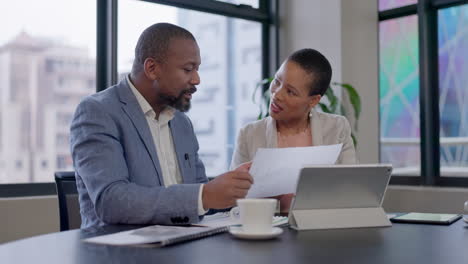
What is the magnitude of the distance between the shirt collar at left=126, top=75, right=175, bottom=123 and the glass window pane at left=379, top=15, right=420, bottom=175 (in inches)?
98.1

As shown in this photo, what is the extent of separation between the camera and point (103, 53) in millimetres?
3441

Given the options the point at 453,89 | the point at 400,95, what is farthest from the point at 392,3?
the point at 453,89

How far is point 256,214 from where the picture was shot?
1.18 meters

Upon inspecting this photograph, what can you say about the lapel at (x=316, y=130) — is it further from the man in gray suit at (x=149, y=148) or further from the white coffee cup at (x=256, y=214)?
the white coffee cup at (x=256, y=214)

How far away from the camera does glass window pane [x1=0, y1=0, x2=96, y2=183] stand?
3.03m

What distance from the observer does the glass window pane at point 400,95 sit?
Result: 390 centimetres

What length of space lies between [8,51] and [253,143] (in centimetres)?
170

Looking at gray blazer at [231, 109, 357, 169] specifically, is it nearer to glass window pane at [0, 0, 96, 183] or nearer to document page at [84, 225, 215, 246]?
document page at [84, 225, 215, 246]

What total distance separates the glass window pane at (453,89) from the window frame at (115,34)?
51.1 inches

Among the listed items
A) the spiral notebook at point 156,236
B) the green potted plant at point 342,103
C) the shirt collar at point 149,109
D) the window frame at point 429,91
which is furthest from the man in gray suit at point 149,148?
the window frame at point 429,91

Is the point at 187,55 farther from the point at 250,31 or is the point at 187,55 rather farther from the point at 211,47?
the point at 250,31

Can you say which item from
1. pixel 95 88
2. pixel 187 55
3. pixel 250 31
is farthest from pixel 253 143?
pixel 250 31

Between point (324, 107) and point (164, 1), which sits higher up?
point (164, 1)

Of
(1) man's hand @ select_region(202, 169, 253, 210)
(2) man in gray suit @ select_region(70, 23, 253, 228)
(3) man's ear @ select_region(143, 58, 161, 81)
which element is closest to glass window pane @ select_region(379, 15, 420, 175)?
(2) man in gray suit @ select_region(70, 23, 253, 228)
